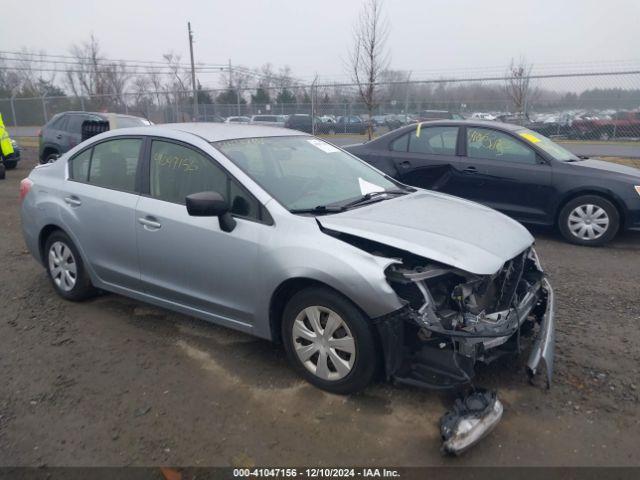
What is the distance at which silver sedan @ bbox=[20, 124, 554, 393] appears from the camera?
3037mm

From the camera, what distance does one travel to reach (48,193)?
4797 millimetres

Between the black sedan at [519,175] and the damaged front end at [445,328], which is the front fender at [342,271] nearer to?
the damaged front end at [445,328]

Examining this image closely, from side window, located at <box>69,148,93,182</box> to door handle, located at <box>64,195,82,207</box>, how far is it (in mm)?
174

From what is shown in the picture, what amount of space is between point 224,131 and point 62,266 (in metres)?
1.98

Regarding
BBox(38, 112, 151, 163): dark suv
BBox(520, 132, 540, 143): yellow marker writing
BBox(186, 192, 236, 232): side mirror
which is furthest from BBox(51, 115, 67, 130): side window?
BBox(186, 192, 236, 232): side mirror

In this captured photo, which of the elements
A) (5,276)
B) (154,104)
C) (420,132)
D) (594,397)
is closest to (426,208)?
(594,397)

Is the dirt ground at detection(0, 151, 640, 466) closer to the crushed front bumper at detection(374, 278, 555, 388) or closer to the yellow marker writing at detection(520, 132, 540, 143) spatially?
the crushed front bumper at detection(374, 278, 555, 388)

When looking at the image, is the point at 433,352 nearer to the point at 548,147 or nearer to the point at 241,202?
the point at 241,202

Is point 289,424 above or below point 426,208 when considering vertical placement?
below

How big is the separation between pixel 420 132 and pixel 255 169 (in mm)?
4360

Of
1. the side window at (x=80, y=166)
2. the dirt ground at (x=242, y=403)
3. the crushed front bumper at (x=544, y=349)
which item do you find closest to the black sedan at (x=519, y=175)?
the dirt ground at (x=242, y=403)

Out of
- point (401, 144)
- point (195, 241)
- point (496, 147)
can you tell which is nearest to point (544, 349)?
point (195, 241)

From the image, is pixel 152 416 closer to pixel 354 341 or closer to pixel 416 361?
pixel 354 341

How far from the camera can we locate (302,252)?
322cm
